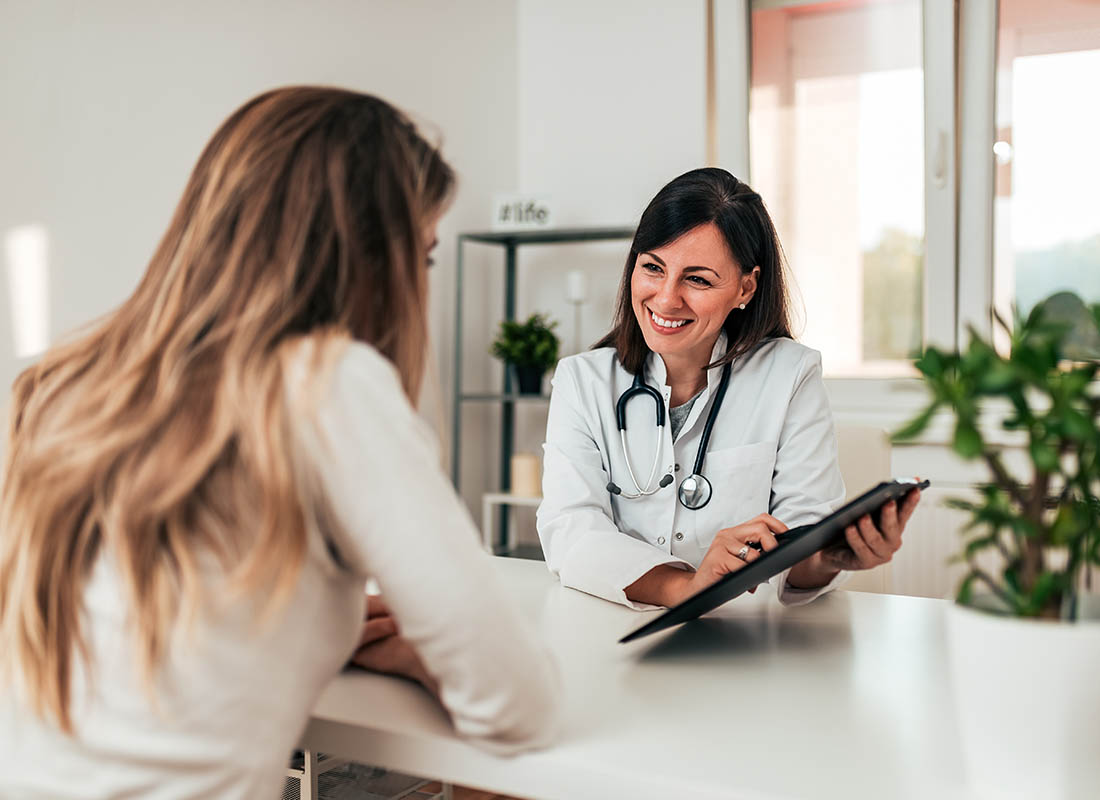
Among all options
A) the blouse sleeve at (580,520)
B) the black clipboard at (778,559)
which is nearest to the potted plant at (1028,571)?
the black clipboard at (778,559)

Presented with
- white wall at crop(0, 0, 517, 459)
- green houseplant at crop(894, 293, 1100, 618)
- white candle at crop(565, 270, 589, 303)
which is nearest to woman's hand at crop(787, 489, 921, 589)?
green houseplant at crop(894, 293, 1100, 618)

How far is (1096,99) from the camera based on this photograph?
3.07 meters

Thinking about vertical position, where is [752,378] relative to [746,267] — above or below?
below

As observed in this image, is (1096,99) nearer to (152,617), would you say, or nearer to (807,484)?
(807,484)

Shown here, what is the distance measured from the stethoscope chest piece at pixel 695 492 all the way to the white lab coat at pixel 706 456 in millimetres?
14

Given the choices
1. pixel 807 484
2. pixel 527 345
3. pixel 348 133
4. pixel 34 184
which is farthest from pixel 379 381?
pixel 527 345

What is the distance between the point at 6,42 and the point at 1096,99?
2927 millimetres

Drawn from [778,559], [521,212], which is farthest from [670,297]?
[521,212]

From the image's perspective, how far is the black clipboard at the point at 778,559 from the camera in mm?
964

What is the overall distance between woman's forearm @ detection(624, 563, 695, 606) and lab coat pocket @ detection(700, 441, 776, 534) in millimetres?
283

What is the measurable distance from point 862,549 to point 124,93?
6.66 ft

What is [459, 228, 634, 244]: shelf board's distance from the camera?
342 cm

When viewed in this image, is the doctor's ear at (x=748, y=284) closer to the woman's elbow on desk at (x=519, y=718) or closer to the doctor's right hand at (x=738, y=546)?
the doctor's right hand at (x=738, y=546)

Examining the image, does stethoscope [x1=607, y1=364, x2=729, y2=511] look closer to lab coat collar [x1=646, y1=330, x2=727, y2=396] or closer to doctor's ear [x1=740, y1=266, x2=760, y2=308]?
lab coat collar [x1=646, y1=330, x2=727, y2=396]
